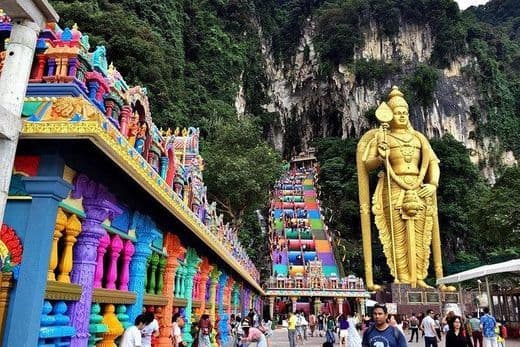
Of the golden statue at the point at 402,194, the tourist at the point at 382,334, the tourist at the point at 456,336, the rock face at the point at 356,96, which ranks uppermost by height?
the rock face at the point at 356,96

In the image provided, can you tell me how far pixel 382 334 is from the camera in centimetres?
343

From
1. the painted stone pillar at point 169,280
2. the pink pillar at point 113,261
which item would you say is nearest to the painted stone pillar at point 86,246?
the pink pillar at point 113,261

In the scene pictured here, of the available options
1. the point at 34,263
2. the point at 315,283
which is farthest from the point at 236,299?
the point at 34,263

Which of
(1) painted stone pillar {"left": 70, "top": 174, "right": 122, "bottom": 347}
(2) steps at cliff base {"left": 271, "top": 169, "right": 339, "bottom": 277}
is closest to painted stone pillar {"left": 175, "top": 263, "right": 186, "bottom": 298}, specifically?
(1) painted stone pillar {"left": 70, "top": 174, "right": 122, "bottom": 347}

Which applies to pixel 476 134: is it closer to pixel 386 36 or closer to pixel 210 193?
pixel 386 36

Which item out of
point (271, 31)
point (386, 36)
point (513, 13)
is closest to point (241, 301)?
point (386, 36)

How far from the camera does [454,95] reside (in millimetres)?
42625

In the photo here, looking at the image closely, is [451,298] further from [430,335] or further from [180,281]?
[180,281]

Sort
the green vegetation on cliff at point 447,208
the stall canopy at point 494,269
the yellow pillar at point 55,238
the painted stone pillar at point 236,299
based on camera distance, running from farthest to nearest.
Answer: the green vegetation on cliff at point 447,208 → the painted stone pillar at point 236,299 → the stall canopy at point 494,269 → the yellow pillar at point 55,238

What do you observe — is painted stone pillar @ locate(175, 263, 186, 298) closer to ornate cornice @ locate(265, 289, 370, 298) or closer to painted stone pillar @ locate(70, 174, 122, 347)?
painted stone pillar @ locate(70, 174, 122, 347)

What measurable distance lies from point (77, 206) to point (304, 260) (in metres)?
26.0

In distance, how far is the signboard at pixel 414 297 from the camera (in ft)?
50.7

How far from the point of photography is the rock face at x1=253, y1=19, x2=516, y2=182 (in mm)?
42031

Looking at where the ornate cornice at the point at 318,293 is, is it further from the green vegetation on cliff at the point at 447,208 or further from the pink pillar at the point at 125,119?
the pink pillar at the point at 125,119
